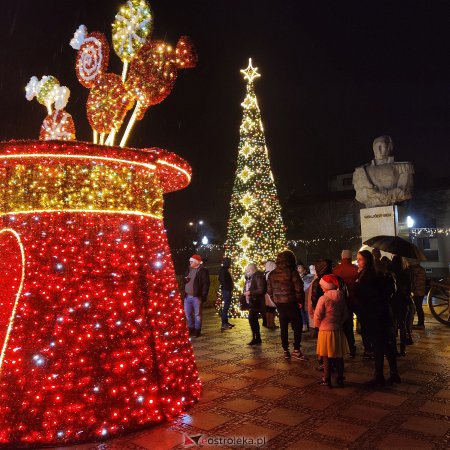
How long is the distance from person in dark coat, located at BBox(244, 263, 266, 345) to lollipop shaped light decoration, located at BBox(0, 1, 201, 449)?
142 inches

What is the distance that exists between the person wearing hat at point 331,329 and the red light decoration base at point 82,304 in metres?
1.71

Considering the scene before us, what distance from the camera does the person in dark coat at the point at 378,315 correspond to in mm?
5246

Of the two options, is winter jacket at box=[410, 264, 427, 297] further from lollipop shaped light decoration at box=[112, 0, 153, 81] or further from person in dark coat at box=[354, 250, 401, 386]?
lollipop shaped light decoration at box=[112, 0, 153, 81]

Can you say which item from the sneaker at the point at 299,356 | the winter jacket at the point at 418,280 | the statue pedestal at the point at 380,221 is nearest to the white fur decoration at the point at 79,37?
the sneaker at the point at 299,356

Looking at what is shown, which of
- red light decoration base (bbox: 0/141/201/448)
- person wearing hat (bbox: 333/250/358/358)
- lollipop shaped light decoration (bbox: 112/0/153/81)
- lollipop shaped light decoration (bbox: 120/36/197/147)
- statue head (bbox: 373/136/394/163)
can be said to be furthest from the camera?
statue head (bbox: 373/136/394/163)

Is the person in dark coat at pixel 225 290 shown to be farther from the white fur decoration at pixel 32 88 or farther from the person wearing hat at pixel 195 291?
the white fur decoration at pixel 32 88

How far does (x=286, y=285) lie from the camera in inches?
258

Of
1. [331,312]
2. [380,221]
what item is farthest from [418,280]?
[331,312]

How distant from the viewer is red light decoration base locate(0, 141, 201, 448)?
11.6ft

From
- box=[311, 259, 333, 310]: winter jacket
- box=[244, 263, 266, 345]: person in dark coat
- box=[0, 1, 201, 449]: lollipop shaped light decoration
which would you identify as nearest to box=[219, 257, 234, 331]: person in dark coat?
box=[244, 263, 266, 345]: person in dark coat

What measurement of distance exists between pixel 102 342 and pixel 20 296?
2.75 ft

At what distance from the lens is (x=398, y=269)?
751 centimetres

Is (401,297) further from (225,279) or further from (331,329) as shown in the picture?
(225,279)

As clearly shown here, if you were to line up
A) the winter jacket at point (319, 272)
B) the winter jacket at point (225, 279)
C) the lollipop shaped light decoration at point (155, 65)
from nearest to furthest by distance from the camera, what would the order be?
1. the lollipop shaped light decoration at point (155, 65)
2. the winter jacket at point (319, 272)
3. the winter jacket at point (225, 279)
